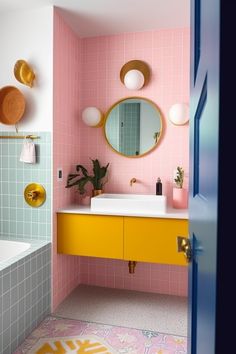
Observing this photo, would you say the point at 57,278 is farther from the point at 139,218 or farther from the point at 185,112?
the point at 185,112

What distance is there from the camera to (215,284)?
472 millimetres

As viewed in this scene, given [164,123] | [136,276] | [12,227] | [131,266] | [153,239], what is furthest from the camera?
[136,276]

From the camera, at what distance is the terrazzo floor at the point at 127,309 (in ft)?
7.23

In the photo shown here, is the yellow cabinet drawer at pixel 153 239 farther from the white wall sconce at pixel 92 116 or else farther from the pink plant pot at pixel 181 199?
the white wall sconce at pixel 92 116

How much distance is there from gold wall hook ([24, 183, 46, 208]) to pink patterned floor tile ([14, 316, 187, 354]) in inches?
36.9

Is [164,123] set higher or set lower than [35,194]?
higher

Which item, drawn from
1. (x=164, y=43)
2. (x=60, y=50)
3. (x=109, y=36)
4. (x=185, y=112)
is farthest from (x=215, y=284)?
(x=109, y=36)

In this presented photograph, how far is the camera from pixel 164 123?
2.65 m

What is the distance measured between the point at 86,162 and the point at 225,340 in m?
2.47

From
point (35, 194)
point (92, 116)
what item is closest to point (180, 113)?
point (92, 116)

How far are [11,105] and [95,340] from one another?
1.89 metres

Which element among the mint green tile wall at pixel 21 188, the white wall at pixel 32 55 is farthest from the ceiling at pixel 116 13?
the mint green tile wall at pixel 21 188

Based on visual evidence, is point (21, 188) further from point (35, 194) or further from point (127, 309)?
point (127, 309)

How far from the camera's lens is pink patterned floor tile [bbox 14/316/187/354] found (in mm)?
1881
